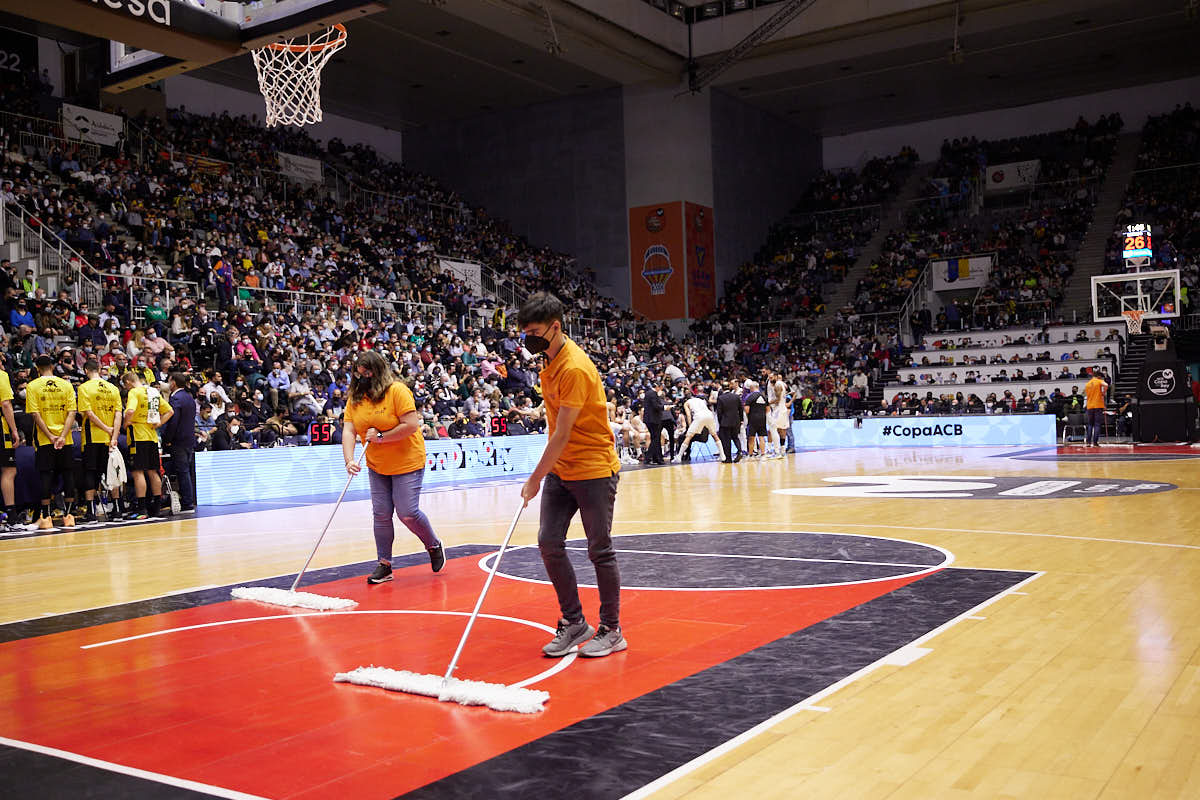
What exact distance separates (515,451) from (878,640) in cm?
1516

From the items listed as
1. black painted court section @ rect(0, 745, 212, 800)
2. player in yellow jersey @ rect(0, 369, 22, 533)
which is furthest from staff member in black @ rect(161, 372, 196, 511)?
black painted court section @ rect(0, 745, 212, 800)

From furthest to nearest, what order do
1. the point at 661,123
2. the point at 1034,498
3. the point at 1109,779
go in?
the point at 661,123 → the point at 1034,498 → the point at 1109,779

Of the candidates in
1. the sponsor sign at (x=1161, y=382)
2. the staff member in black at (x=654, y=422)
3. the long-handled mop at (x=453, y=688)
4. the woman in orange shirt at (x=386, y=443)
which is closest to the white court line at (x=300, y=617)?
the long-handled mop at (x=453, y=688)

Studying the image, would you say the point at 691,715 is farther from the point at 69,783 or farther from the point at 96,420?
the point at 96,420

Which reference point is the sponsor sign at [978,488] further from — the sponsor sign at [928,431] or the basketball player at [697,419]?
the sponsor sign at [928,431]

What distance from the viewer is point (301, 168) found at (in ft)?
100

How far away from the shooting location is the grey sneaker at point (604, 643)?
5.09m

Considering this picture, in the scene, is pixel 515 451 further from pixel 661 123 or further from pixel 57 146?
pixel 661 123

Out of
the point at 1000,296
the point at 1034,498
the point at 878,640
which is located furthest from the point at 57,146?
the point at 1000,296

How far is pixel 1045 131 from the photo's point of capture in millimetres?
40500

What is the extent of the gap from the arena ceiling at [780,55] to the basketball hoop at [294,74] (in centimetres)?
1547

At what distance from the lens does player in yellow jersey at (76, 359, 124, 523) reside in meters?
12.1

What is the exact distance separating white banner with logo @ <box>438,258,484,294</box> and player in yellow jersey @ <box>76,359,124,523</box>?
731 inches

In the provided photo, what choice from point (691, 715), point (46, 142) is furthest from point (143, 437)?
point (46, 142)
